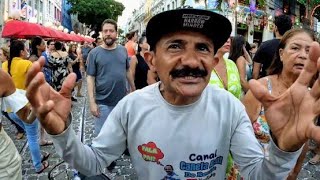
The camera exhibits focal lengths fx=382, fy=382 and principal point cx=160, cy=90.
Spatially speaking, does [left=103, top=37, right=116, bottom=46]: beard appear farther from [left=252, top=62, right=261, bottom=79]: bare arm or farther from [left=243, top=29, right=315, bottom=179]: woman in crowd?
[left=243, top=29, right=315, bottom=179]: woman in crowd

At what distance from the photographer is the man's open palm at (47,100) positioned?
154 centimetres

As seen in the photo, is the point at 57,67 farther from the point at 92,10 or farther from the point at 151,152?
the point at 92,10

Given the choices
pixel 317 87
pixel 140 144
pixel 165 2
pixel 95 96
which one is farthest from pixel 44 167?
pixel 165 2

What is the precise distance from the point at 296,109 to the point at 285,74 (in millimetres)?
1573

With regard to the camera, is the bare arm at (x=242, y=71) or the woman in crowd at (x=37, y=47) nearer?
the bare arm at (x=242, y=71)

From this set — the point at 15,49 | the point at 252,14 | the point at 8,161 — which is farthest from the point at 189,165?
the point at 252,14

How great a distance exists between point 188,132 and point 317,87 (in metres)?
0.61

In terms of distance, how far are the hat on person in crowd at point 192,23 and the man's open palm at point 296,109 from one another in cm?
40

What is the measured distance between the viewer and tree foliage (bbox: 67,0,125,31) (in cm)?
5322

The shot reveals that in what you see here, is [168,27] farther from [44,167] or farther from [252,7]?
[252,7]

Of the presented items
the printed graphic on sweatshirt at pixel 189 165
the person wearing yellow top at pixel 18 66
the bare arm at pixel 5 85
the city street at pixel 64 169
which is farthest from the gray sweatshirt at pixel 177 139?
the person wearing yellow top at pixel 18 66

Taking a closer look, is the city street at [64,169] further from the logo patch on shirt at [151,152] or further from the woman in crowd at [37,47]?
the logo patch on shirt at [151,152]

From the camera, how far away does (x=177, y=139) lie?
70.9 inches

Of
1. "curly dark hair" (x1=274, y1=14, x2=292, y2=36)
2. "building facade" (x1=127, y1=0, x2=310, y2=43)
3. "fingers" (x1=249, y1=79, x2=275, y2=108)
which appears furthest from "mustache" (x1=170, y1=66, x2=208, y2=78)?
"building facade" (x1=127, y1=0, x2=310, y2=43)
